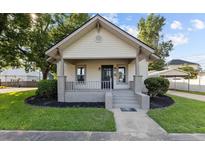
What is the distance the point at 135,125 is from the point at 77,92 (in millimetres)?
5994

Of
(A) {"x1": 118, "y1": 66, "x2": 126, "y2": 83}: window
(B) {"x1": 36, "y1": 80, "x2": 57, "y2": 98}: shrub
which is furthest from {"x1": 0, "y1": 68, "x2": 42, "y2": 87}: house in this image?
(A) {"x1": 118, "y1": 66, "x2": 126, "y2": 83}: window

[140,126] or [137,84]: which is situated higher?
[137,84]

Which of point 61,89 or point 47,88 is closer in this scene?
point 61,89

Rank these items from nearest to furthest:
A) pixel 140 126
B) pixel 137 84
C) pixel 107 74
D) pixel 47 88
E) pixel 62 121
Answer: pixel 140 126 < pixel 62 121 < pixel 137 84 < pixel 47 88 < pixel 107 74

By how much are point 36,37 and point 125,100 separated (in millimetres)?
13753

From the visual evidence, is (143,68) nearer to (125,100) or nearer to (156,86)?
(156,86)

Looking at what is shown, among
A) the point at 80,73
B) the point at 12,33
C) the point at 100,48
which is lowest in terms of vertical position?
the point at 80,73

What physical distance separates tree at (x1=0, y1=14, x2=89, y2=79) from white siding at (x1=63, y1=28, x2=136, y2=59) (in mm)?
7925

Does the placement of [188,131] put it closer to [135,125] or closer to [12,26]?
[135,125]

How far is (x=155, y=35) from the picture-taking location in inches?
1276

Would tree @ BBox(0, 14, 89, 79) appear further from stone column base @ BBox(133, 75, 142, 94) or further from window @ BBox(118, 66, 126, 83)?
stone column base @ BBox(133, 75, 142, 94)

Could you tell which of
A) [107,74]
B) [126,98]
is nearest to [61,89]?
[126,98]

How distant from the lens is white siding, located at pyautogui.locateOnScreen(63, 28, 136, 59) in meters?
12.0
